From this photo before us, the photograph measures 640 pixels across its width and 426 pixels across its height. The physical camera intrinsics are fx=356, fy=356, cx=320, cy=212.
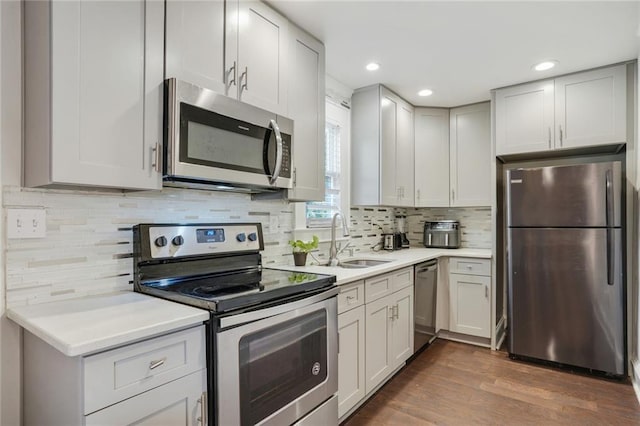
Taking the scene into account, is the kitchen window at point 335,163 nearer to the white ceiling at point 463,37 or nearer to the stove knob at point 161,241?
the white ceiling at point 463,37

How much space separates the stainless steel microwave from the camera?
142cm

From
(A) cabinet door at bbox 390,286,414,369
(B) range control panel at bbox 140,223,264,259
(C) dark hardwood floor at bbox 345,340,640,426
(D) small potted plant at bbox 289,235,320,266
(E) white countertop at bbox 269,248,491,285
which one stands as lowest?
(C) dark hardwood floor at bbox 345,340,640,426

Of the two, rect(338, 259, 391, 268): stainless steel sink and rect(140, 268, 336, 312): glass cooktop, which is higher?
rect(140, 268, 336, 312): glass cooktop

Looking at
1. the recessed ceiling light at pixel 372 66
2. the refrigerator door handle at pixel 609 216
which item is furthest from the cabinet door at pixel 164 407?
the refrigerator door handle at pixel 609 216

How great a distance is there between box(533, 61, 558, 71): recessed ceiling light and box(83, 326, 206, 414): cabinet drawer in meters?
2.97

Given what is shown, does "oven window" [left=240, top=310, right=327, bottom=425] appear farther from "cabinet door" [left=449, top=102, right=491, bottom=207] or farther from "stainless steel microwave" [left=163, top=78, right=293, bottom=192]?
"cabinet door" [left=449, top=102, right=491, bottom=207]

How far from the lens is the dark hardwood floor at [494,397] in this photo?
6.87 ft

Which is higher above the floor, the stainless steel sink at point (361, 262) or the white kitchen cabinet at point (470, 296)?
the stainless steel sink at point (361, 262)

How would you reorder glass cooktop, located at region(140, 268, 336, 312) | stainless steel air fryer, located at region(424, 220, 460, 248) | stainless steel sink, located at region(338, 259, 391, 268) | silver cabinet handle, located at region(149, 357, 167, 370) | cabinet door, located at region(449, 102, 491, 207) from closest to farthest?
silver cabinet handle, located at region(149, 357, 167, 370) → glass cooktop, located at region(140, 268, 336, 312) → stainless steel sink, located at region(338, 259, 391, 268) → cabinet door, located at region(449, 102, 491, 207) → stainless steel air fryer, located at region(424, 220, 460, 248)

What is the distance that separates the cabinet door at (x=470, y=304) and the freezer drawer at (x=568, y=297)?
0.27 metres

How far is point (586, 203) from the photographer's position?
2.63 m

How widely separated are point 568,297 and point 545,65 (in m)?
1.78

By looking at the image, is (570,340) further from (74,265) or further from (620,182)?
(74,265)

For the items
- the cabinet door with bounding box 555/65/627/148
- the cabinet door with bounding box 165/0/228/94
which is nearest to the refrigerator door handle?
the cabinet door with bounding box 555/65/627/148
